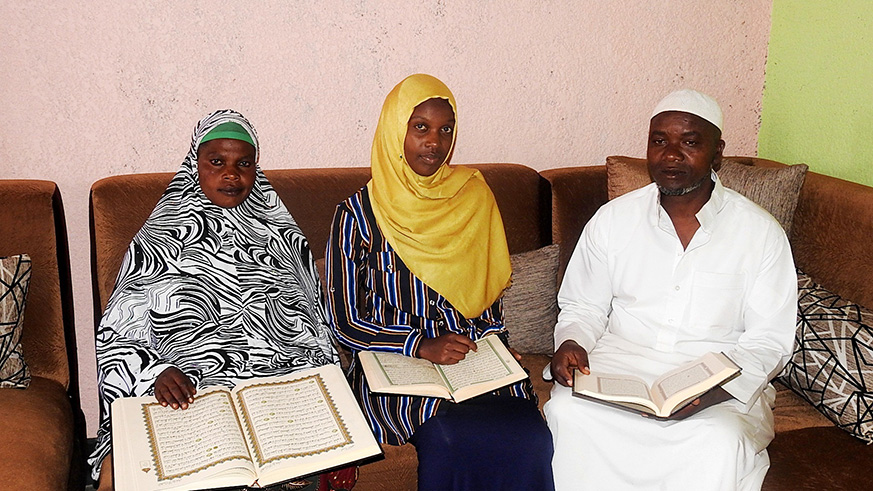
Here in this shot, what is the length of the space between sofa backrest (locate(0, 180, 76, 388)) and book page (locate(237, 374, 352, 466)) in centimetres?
80

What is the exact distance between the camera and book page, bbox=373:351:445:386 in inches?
70.7

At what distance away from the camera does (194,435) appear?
1.54m

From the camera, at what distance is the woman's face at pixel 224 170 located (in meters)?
2.06

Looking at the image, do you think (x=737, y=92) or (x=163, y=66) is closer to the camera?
(x=163, y=66)

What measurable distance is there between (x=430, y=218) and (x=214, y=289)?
2.08 feet

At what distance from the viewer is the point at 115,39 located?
2.37 metres

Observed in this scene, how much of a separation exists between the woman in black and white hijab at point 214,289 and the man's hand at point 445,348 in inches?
11.5

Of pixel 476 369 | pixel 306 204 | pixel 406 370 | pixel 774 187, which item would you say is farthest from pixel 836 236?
pixel 306 204

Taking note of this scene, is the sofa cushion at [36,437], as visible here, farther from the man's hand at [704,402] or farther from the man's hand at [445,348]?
the man's hand at [704,402]

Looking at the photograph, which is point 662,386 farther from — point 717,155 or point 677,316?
point 717,155

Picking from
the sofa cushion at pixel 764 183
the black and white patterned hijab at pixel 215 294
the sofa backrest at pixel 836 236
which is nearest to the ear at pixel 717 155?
the sofa cushion at pixel 764 183

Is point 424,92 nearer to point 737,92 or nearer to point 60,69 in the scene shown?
point 60,69

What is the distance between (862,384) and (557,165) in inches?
54.0

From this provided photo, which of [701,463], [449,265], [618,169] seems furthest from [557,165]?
[701,463]
